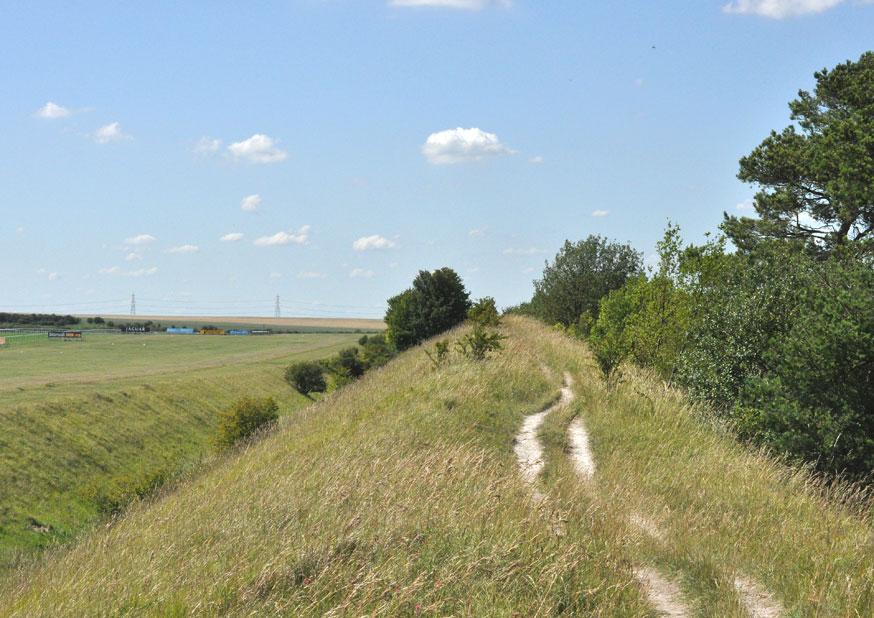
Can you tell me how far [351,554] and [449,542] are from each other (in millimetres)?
993

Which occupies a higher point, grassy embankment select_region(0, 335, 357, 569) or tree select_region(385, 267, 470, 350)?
tree select_region(385, 267, 470, 350)

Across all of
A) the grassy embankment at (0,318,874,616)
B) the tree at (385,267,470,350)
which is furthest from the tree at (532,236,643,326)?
the grassy embankment at (0,318,874,616)

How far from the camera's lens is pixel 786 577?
22.1ft

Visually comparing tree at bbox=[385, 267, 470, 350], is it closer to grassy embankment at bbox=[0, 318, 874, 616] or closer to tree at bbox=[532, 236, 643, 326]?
tree at bbox=[532, 236, 643, 326]

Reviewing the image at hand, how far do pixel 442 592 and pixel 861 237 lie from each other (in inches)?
1285

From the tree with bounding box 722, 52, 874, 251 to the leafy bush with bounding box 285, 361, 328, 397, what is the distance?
240 feet

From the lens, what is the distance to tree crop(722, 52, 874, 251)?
95.4ft

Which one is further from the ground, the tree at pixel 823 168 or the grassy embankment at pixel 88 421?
the tree at pixel 823 168

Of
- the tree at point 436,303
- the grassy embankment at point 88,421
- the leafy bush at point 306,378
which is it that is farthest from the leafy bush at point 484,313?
the leafy bush at point 306,378

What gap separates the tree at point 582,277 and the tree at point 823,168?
18.6 meters

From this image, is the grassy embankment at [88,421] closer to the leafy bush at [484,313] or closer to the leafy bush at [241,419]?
the leafy bush at [241,419]

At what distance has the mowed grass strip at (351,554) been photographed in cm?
539

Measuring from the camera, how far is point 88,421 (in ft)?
199

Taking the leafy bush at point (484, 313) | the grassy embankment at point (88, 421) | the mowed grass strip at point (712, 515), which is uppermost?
the leafy bush at point (484, 313)
